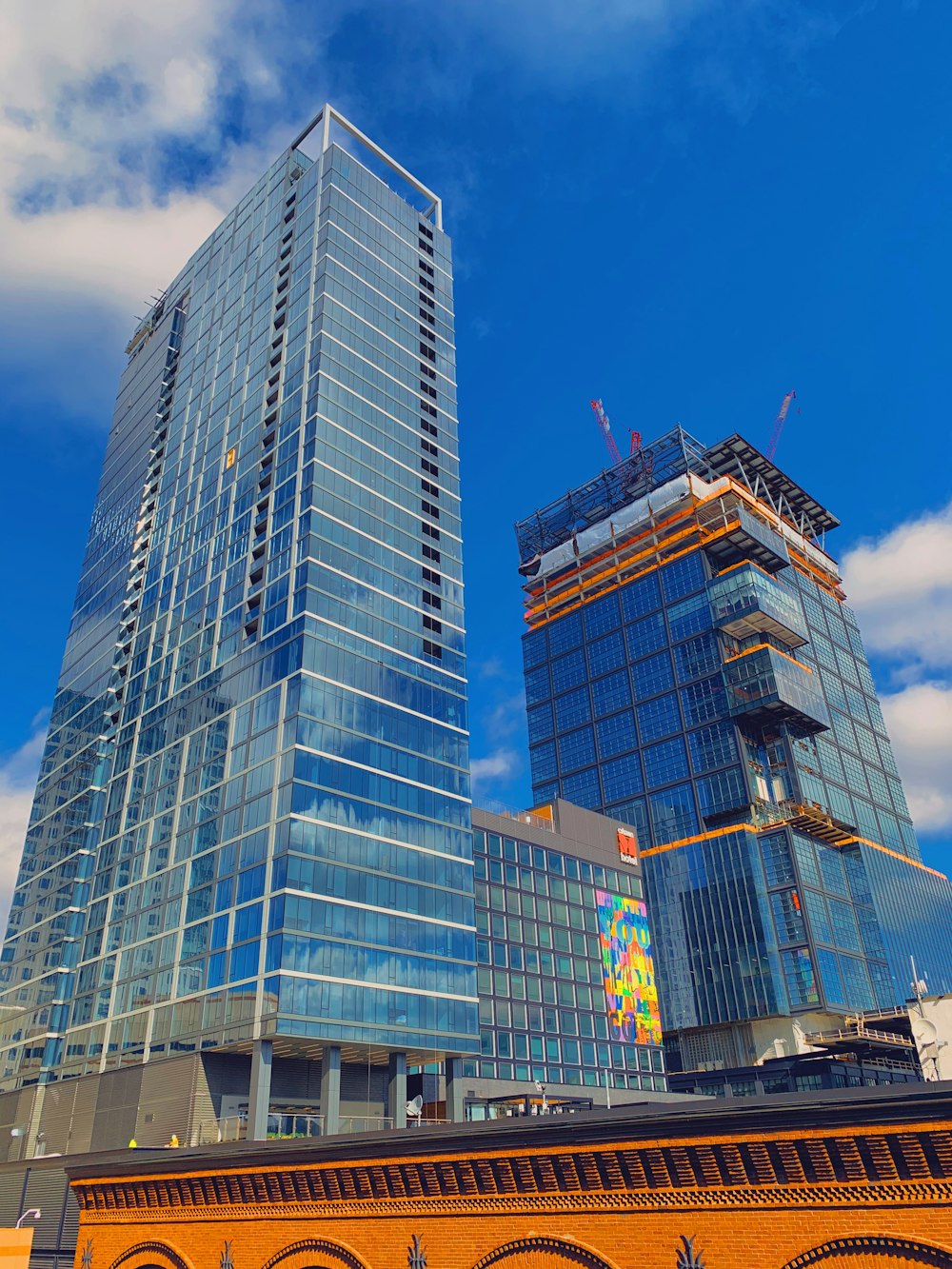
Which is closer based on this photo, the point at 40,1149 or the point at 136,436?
the point at 40,1149

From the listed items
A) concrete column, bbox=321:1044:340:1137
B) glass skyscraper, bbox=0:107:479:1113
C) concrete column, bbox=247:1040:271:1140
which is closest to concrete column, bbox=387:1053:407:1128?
glass skyscraper, bbox=0:107:479:1113

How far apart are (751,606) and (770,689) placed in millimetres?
14604

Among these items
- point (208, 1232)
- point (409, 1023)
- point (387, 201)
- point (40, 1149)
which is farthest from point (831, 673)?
point (208, 1232)

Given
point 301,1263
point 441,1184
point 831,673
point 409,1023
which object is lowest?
point 301,1263

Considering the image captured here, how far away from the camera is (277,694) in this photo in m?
77.0

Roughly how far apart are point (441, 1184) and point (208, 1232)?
8.99 m

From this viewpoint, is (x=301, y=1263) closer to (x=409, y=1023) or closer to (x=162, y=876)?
(x=409, y=1023)

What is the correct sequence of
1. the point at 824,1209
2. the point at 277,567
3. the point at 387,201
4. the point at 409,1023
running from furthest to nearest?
the point at 387,201 → the point at 277,567 → the point at 409,1023 → the point at 824,1209

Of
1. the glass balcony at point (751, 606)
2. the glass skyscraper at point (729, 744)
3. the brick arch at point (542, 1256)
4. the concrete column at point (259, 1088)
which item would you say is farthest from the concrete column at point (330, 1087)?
the glass balcony at point (751, 606)

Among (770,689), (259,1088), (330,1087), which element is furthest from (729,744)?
(259,1088)

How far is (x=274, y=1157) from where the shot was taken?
2683cm

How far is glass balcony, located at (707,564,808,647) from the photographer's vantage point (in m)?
152

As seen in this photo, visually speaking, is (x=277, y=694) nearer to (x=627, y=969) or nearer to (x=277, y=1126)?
(x=277, y=1126)

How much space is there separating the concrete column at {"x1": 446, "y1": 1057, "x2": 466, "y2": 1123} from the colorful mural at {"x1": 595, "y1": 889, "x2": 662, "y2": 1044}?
107 feet
